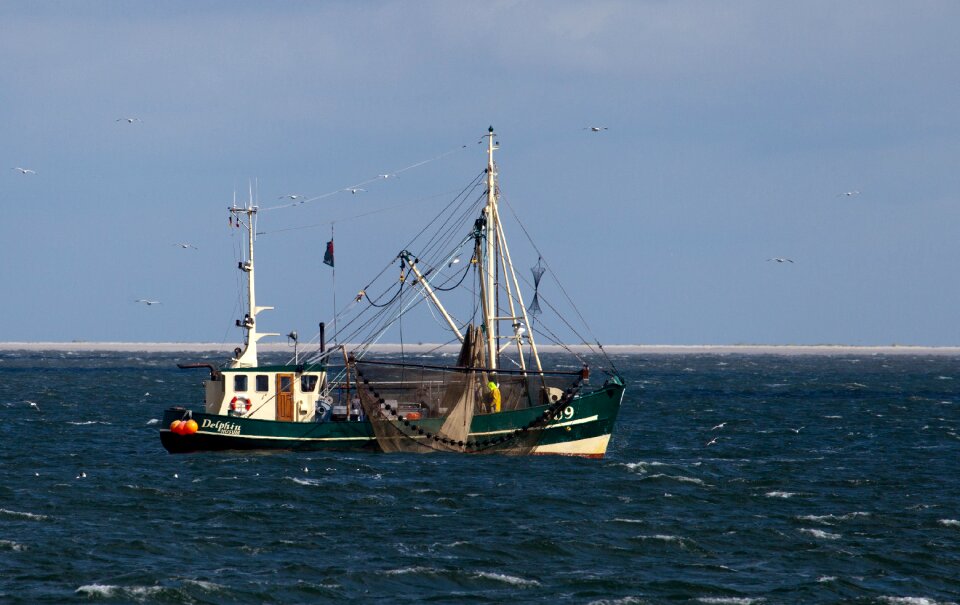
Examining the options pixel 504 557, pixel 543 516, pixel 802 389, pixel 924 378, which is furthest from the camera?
pixel 924 378

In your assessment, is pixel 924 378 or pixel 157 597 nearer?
pixel 157 597

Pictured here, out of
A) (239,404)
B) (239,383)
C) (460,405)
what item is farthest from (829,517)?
(239,383)

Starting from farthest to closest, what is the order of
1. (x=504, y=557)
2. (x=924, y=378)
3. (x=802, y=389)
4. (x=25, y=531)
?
(x=924, y=378), (x=802, y=389), (x=25, y=531), (x=504, y=557)

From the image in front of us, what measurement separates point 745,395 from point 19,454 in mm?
62366

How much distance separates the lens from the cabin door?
166 feet

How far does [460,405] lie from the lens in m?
49.4

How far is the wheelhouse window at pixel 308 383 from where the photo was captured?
50.8m

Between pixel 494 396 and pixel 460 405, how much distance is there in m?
1.86

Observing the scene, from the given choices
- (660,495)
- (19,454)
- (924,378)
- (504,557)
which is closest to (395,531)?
(504,557)

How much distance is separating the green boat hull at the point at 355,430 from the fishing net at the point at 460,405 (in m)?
0.06

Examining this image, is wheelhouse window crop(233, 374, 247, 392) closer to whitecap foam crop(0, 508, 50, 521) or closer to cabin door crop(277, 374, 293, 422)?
cabin door crop(277, 374, 293, 422)

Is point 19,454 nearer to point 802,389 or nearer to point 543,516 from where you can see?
point 543,516

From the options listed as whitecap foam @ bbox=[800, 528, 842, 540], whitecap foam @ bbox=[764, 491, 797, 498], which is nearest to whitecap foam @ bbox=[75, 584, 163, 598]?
whitecap foam @ bbox=[800, 528, 842, 540]

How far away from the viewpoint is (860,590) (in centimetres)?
2806
